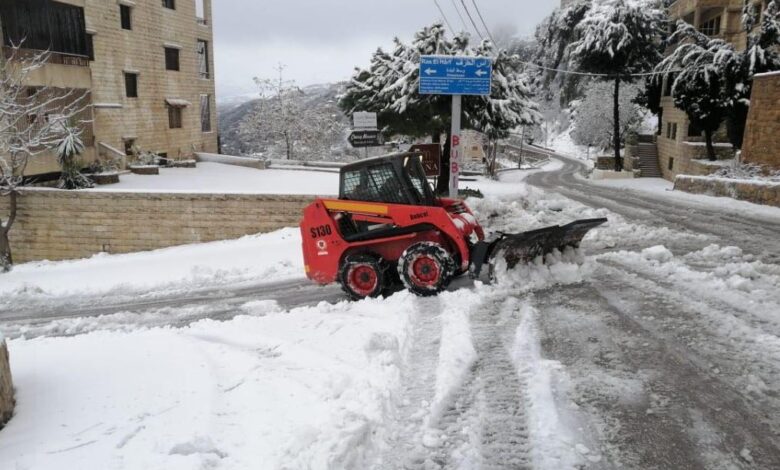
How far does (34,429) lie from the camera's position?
430 cm

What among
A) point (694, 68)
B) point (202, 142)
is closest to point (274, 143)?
point (202, 142)

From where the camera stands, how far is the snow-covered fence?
14.4ft

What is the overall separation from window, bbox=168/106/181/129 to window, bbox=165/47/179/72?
6.98 ft

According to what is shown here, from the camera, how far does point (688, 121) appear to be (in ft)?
92.4

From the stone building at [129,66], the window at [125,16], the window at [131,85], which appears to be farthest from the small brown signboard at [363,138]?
the window at [125,16]

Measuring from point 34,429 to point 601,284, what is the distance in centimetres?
730

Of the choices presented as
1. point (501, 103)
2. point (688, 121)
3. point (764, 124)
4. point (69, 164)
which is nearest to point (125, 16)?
point (69, 164)

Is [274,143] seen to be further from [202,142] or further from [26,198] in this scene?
[26,198]

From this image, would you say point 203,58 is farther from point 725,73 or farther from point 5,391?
point 5,391

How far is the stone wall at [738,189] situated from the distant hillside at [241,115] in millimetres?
37324

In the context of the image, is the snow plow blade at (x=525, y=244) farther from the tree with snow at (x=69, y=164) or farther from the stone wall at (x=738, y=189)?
the tree with snow at (x=69, y=164)

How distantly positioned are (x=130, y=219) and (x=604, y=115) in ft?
136

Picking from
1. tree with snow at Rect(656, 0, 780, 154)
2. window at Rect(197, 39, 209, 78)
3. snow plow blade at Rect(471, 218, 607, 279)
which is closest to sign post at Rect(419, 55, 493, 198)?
snow plow blade at Rect(471, 218, 607, 279)

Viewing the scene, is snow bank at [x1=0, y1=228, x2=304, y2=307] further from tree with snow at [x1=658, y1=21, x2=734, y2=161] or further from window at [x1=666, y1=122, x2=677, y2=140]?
window at [x1=666, y1=122, x2=677, y2=140]
